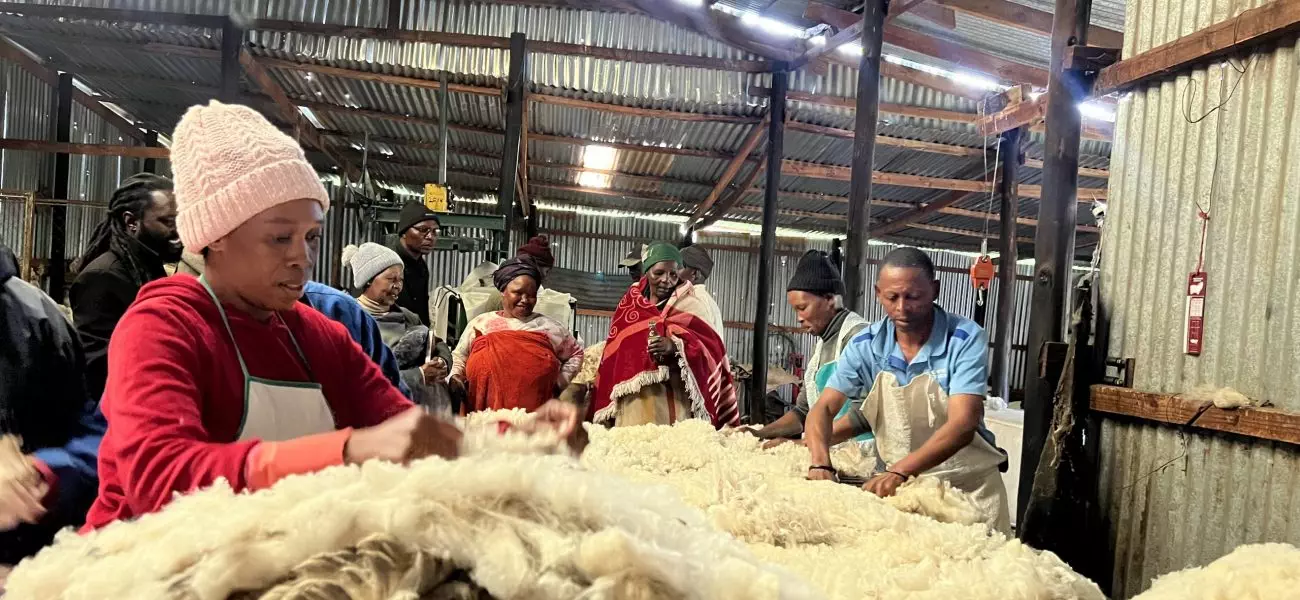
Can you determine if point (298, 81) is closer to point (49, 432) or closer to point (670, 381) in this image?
point (670, 381)

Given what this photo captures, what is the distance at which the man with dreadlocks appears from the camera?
232cm

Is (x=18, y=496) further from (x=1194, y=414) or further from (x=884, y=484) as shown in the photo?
(x=1194, y=414)

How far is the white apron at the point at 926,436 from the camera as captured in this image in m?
2.90

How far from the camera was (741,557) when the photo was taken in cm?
70

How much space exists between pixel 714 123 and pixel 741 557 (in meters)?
8.20

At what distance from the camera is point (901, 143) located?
9.06 metres

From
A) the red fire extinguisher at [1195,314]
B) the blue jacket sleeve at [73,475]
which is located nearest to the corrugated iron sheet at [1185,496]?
the red fire extinguisher at [1195,314]

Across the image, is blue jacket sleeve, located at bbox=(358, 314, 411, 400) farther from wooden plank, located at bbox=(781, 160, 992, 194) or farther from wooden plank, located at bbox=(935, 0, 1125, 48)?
wooden plank, located at bbox=(781, 160, 992, 194)

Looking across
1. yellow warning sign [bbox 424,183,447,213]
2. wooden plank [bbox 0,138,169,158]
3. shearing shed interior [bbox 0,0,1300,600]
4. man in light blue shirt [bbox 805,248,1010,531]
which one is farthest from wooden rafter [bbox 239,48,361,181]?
man in light blue shirt [bbox 805,248,1010,531]

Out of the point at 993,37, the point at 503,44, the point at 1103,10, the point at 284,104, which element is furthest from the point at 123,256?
the point at 993,37

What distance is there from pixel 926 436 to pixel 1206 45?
5.67 feet

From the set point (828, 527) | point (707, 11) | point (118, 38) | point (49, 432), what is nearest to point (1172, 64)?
point (828, 527)

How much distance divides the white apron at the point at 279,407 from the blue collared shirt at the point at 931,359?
88.2 inches

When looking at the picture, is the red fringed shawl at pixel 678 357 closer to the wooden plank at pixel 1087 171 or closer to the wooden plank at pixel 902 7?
the wooden plank at pixel 902 7
